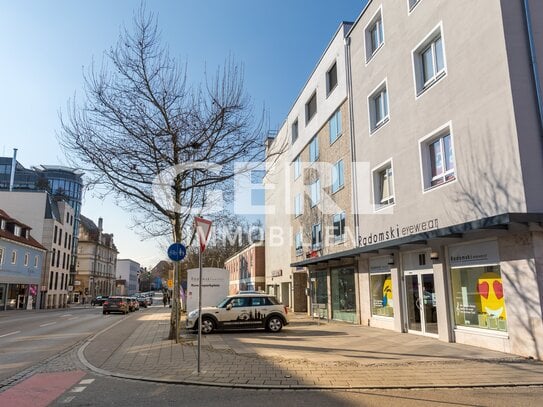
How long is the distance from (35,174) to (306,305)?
65045 mm

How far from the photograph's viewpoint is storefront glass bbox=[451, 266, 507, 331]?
10.6 metres

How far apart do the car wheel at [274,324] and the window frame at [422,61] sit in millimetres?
9473

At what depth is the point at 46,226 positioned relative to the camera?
55250mm

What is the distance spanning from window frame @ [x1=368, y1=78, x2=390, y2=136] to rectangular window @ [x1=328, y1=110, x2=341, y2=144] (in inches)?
146

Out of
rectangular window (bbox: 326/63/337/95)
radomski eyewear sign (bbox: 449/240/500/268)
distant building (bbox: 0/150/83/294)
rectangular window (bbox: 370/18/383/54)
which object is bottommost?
radomski eyewear sign (bbox: 449/240/500/268)

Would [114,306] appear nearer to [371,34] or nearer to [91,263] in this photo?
[371,34]

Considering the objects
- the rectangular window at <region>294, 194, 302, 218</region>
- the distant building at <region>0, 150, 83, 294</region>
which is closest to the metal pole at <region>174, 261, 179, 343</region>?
the rectangular window at <region>294, 194, 302, 218</region>

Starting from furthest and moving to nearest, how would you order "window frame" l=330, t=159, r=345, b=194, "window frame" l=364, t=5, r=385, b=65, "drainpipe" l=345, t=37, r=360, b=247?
"window frame" l=330, t=159, r=345, b=194
"drainpipe" l=345, t=37, r=360, b=247
"window frame" l=364, t=5, r=385, b=65

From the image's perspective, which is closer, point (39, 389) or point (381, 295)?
point (39, 389)

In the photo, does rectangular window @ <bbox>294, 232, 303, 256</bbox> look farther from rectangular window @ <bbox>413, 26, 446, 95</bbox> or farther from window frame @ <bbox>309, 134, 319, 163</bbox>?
rectangular window @ <bbox>413, 26, 446, 95</bbox>

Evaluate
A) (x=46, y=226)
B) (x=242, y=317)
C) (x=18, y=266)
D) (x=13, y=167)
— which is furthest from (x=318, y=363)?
(x=13, y=167)

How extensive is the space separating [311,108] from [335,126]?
5949 mm

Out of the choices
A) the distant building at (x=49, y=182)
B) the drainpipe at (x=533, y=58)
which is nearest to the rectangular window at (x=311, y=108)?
the drainpipe at (x=533, y=58)

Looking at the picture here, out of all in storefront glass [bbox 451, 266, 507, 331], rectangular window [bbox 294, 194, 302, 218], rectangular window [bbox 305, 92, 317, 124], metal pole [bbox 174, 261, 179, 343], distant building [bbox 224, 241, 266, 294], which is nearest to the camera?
storefront glass [bbox 451, 266, 507, 331]
